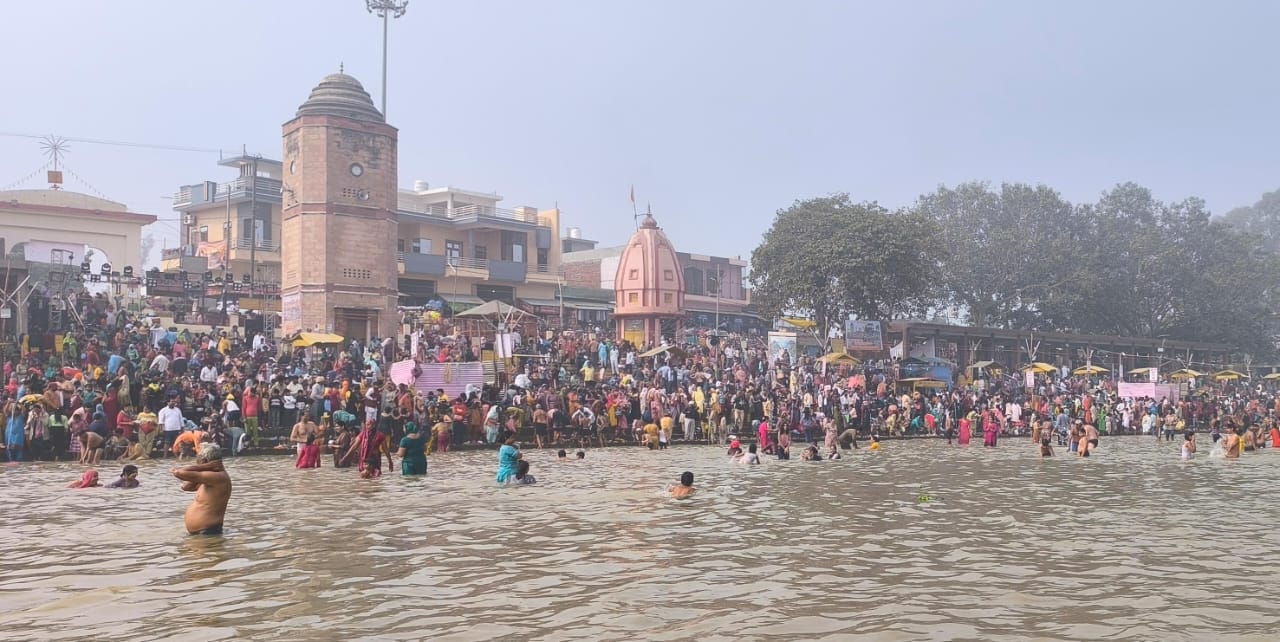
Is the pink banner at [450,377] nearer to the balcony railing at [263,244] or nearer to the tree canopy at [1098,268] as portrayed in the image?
the balcony railing at [263,244]

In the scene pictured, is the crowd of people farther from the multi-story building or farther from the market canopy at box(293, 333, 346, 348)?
the multi-story building

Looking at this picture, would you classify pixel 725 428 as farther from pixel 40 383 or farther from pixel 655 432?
pixel 40 383

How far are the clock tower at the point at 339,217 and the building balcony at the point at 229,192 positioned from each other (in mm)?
9923

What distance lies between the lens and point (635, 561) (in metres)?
10.5

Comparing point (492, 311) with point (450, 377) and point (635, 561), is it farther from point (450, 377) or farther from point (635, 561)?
point (635, 561)

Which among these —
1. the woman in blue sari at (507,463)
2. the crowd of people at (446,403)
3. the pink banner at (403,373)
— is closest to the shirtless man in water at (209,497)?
the crowd of people at (446,403)

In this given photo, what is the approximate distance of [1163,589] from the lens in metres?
9.28

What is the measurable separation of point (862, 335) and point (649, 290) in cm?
1020

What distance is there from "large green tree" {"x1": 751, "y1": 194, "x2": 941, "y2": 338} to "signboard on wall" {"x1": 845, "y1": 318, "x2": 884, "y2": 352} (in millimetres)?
1487

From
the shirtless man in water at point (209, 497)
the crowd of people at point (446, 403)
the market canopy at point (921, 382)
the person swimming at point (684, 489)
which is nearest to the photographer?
the shirtless man in water at point (209, 497)

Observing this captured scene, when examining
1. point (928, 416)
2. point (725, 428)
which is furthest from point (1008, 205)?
point (725, 428)

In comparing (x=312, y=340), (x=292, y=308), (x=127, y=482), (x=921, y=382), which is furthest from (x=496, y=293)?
(x=127, y=482)

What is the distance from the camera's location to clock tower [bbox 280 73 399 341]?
39.2 metres

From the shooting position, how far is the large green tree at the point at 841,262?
50438mm
